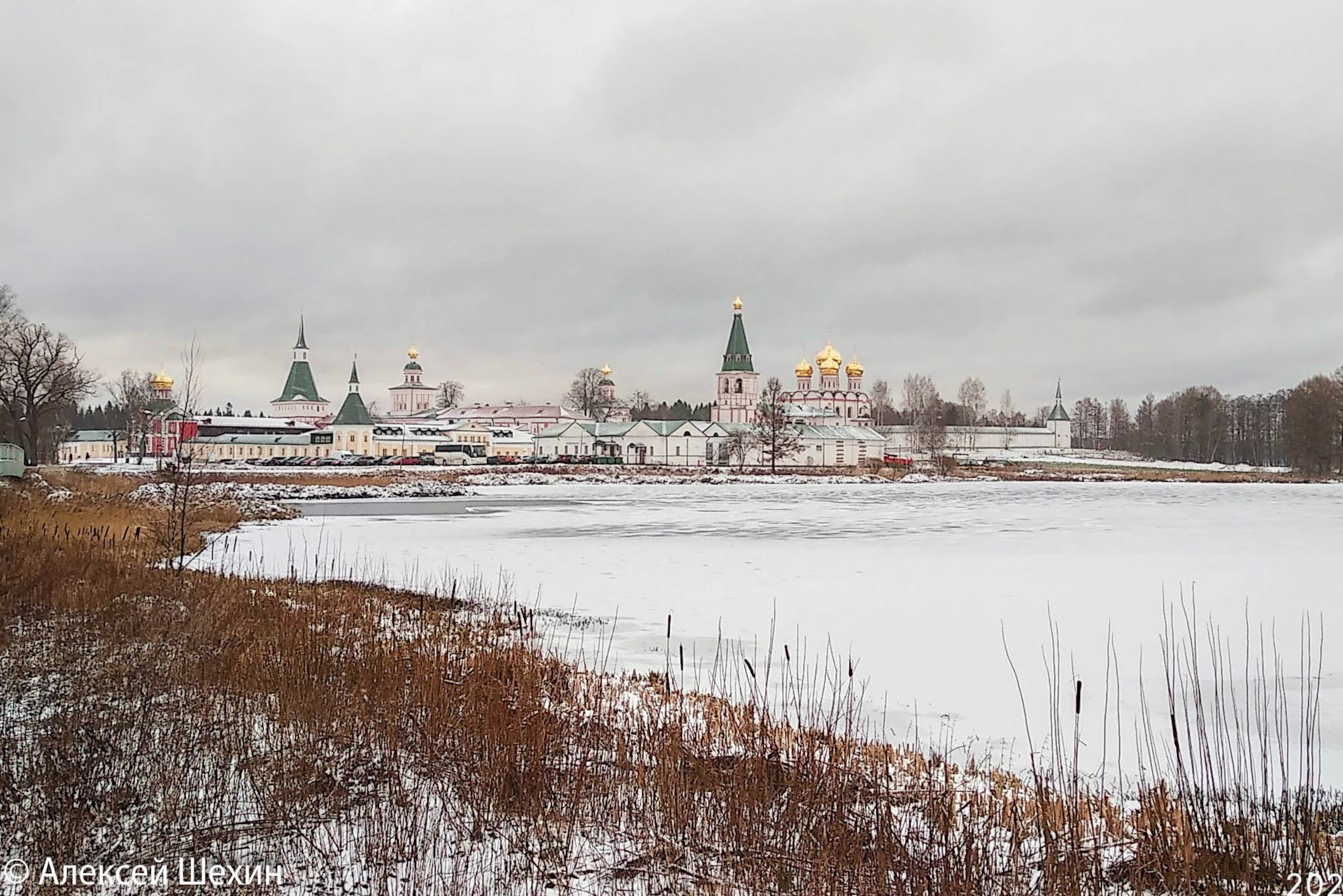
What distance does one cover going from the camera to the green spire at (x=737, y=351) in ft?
393

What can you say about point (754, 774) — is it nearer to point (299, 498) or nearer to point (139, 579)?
point (139, 579)

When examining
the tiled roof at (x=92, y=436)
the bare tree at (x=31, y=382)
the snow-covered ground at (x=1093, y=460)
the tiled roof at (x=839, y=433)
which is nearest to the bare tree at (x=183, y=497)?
the bare tree at (x=31, y=382)

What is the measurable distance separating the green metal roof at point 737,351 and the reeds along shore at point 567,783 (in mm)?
112060

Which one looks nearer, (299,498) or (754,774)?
(754,774)

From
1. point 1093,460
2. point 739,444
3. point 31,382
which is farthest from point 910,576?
A: point 1093,460

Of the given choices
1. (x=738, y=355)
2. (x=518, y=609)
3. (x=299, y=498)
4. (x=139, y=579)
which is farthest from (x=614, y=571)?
(x=738, y=355)

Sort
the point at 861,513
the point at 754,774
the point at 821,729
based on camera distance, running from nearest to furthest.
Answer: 1. the point at 754,774
2. the point at 821,729
3. the point at 861,513

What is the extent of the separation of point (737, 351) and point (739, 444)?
24.8 metres

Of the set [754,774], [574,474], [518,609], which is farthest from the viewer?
[574,474]

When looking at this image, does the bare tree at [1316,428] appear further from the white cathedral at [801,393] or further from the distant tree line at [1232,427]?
the white cathedral at [801,393]

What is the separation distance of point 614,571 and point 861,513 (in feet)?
56.0

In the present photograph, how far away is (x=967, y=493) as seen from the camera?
46.7 meters

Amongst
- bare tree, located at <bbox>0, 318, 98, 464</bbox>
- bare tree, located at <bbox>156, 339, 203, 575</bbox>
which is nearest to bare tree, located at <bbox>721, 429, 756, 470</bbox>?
bare tree, located at <bbox>0, 318, 98, 464</bbox>

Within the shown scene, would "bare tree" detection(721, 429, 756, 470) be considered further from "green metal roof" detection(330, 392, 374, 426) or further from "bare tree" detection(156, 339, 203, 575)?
"bare tree" detection(156, 339, 203, 575)
